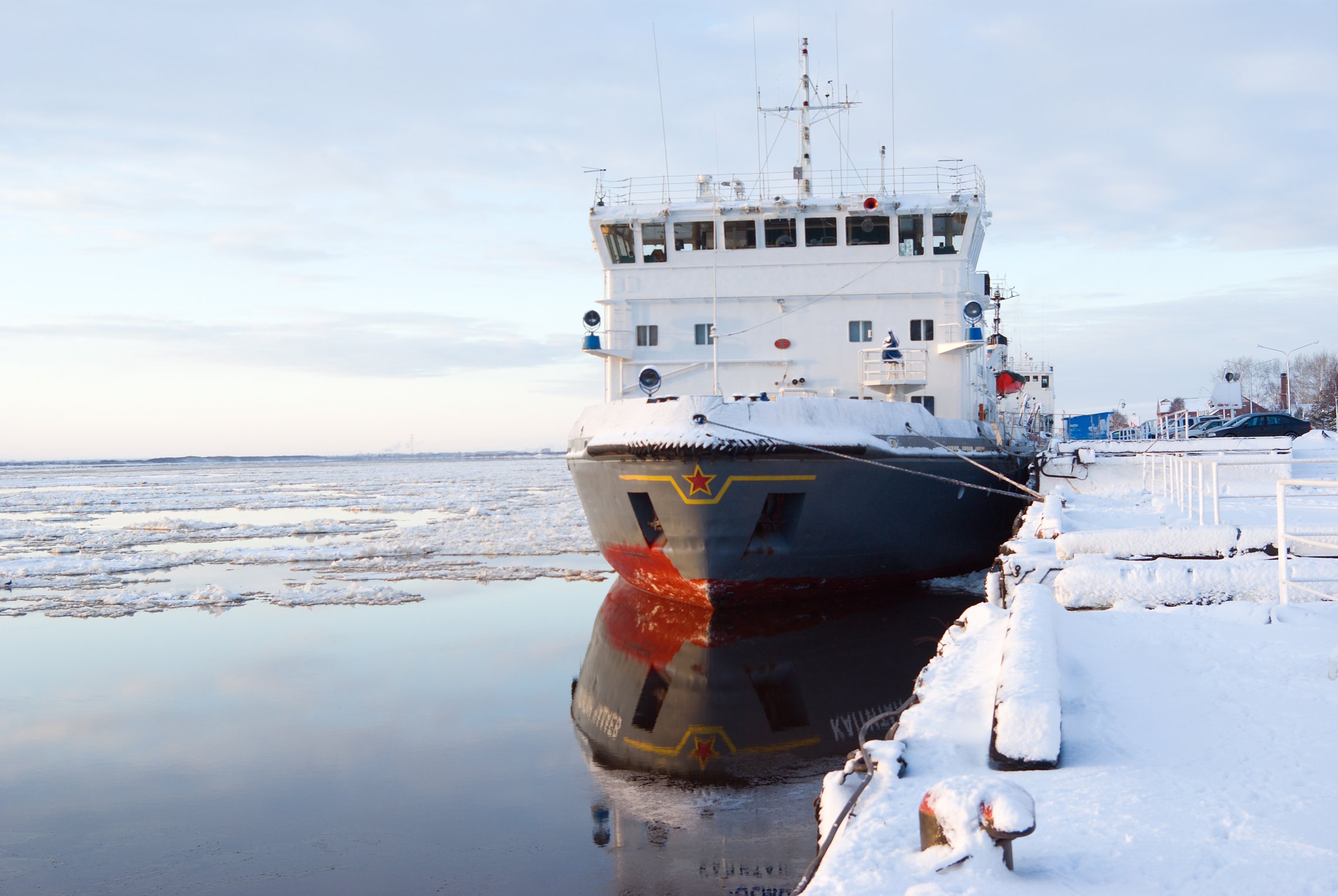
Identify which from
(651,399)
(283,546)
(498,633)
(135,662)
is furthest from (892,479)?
(283,546)

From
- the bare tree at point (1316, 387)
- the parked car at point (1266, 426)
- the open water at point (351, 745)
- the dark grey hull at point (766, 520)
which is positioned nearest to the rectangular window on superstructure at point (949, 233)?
the dark grey hull at point (766, 520)

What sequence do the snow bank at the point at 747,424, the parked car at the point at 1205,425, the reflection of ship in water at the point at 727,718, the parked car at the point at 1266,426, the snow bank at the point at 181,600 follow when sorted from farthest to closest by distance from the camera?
the parked car at the point at 1205,425, the parked car at the point at 1266,426, the snow bank at the point at 181,600, the snow bank at the point at 747,424, the reflection of ship in water at the point at 727,718

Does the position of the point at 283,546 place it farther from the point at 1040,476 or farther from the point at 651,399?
the point at 1040,476

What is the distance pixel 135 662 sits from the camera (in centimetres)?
1027

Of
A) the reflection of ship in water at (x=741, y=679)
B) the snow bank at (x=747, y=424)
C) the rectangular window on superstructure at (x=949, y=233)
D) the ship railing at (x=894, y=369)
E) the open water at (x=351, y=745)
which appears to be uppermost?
the rectangular window on superstructure at (x=949, y=233)

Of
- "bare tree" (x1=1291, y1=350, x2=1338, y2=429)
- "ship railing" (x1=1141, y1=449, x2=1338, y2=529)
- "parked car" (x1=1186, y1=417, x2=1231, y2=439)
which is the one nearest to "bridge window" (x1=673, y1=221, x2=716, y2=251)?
"ship railing" (x1=1141, y1=449, x2=1338, y2=529)

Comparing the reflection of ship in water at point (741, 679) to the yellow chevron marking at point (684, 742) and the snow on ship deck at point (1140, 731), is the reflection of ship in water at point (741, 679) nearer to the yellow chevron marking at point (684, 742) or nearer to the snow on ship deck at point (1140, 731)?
the yellow chevron marking at point (684, 742)

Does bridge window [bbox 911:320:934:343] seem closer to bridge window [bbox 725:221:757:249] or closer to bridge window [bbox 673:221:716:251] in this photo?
bridge window [bbox 725:221:757:249]

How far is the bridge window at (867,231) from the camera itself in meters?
16.4

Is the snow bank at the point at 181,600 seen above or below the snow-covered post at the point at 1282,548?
below

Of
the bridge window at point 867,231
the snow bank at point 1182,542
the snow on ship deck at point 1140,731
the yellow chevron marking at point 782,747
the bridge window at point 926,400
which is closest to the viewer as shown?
the snow on ship deck at point 1140,731

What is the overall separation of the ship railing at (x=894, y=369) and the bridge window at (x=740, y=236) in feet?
9.14

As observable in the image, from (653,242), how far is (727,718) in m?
10.6

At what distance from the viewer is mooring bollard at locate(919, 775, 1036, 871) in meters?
2.45
